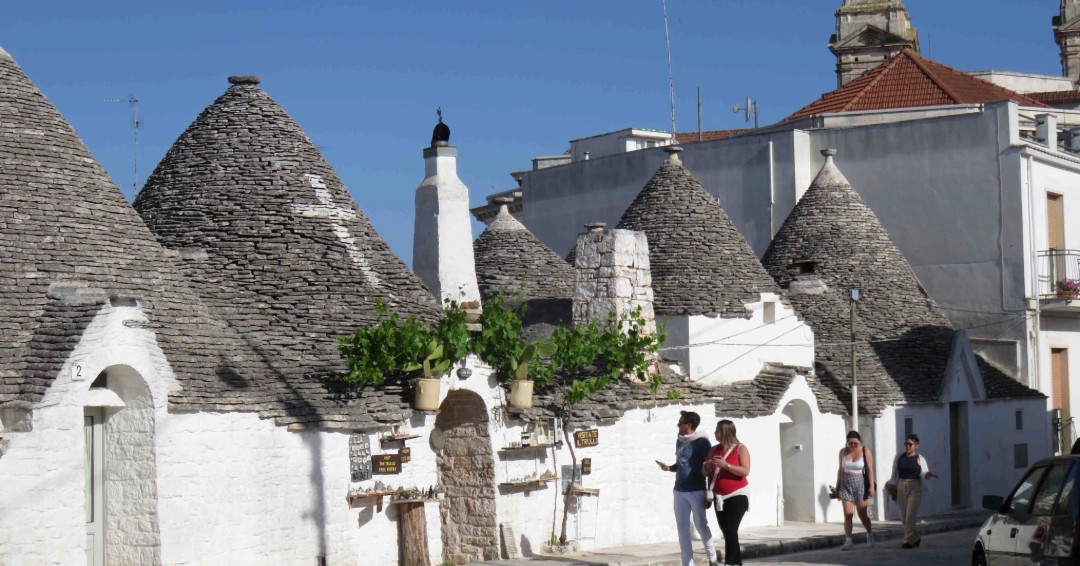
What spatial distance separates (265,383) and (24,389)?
9.65 ft

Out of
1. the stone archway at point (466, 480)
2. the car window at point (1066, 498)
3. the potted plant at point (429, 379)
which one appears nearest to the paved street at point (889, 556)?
the stone archway at point (466, 480)

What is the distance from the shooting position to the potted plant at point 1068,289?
3222cm

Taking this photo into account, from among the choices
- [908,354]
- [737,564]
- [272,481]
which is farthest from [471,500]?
[908,354]

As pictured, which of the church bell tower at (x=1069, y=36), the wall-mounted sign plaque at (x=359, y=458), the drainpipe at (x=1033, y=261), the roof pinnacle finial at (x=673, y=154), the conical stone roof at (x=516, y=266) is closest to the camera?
the wall-mounted sign plaque at (x=359, y=458)

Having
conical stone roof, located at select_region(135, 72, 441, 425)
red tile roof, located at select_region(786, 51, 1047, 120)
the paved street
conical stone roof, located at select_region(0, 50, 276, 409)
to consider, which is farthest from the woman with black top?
red tile roof, located at select_region(786, 51, 1047, 120)

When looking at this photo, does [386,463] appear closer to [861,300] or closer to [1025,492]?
[1025,492]

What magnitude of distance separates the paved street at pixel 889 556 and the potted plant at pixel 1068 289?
11695 millimetres

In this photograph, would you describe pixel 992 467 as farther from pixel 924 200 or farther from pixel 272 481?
pixel 272 481

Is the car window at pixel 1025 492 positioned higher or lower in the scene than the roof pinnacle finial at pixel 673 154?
lower

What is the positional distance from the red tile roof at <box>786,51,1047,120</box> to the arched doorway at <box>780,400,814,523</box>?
45.4 ft

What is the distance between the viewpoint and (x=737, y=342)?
25375 mm

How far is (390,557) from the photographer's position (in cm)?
1817

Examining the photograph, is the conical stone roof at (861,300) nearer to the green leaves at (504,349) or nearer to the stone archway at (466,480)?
the green leaves at (504,349)

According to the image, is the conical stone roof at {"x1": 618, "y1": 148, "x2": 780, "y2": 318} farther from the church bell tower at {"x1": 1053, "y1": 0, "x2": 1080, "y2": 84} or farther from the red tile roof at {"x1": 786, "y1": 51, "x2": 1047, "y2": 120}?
the church bell tower at {"x1": 1053, "y1": 0, "x2": 1080, "y2": 84}
